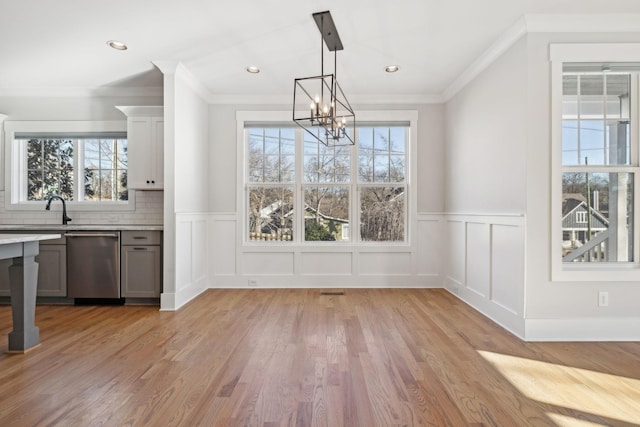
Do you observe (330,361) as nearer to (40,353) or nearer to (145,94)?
(40,353)

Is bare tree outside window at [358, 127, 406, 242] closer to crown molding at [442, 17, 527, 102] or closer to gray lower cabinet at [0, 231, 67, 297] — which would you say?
crown molding at [442, 17, 527, 102]

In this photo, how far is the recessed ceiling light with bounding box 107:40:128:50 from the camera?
3578 mm

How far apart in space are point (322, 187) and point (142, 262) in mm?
2523

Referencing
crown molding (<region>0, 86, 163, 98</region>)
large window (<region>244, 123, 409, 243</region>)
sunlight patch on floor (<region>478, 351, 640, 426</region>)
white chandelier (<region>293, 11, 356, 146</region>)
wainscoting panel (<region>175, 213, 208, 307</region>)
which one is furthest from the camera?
large window (<region>244, 123, 409, 243</region>)

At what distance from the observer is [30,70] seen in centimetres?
436

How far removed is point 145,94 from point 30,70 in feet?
4.02

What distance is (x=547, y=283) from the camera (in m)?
3.14

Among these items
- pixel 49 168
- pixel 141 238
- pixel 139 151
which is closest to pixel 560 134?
pixel 141 238

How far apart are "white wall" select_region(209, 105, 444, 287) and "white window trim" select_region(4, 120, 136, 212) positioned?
120 centimetres

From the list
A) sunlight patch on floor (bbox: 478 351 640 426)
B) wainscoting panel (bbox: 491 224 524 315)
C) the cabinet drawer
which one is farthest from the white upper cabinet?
sunlight patch on floor (bbox: 478 351 640 426)

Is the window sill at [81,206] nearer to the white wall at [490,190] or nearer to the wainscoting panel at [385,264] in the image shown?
the wainscoting panel at [385,264]

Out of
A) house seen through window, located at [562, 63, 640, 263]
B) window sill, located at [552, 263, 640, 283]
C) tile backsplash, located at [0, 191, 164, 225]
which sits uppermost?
house seen through window, located at [562, 63, 640, 263]

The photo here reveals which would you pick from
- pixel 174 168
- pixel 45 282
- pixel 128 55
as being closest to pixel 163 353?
pixel 174 168

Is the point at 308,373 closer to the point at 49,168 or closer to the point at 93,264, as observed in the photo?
the point at 93,264
